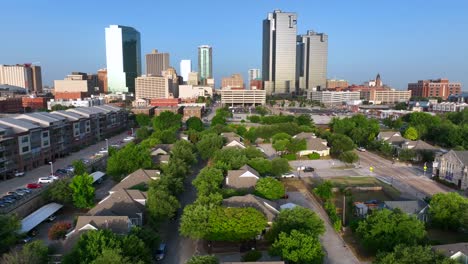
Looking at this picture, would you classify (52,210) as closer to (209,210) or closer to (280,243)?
(209,210)

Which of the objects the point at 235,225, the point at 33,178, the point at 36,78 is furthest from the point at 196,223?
the point at 36,78

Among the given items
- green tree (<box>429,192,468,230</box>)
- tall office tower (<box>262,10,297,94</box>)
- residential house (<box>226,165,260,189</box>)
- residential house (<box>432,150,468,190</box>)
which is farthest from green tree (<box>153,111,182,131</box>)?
tall office tower (<box>262,10,297,94</box>)

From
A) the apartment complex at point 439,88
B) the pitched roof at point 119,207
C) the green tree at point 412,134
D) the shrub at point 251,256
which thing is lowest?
the shrub at point 251,256

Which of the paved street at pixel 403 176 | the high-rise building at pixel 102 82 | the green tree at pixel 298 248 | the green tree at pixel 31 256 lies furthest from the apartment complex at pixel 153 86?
the green tree at pixel 298 248

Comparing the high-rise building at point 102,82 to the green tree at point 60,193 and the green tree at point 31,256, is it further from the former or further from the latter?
the green tree at point 31,256

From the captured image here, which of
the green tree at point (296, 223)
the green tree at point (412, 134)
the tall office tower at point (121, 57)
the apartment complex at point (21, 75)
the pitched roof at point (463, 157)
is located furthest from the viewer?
the tall office tower at point (121, 57)

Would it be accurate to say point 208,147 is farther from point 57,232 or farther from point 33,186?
point 57,232

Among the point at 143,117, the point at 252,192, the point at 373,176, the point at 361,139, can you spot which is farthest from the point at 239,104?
the point at 252,192
